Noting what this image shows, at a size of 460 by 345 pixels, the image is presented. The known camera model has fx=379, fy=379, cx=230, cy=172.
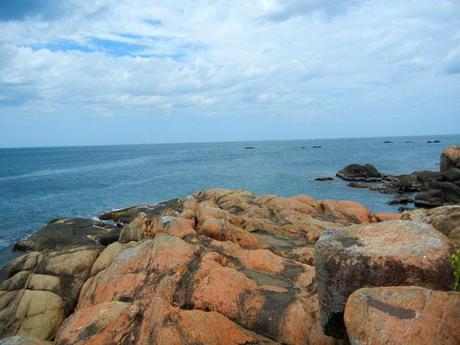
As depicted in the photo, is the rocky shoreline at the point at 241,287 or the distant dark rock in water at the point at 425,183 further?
the distant dark rock in water at the point at 425,183

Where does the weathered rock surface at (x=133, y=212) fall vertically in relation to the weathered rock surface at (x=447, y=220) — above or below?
below

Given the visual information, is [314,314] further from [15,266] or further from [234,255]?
[15,266]

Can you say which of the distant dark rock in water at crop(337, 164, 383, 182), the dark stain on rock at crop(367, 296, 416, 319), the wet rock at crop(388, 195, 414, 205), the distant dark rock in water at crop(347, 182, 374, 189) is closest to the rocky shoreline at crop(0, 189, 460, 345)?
the dark stain on rock at crop(367, 296, 416, 319)

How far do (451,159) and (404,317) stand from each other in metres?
64.8

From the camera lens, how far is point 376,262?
28.7ft

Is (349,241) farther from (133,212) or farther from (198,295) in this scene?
(133,212)

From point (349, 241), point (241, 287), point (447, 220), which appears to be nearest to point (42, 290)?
point (241, 287)

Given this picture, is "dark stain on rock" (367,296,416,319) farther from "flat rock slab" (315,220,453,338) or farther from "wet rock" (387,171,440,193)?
"wet rock" (387,171,440,193)

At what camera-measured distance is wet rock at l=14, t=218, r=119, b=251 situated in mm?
33594

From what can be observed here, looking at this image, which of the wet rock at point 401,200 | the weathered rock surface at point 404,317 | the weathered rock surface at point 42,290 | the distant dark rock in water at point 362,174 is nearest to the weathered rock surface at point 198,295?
the weathered rock surface at point 42,290

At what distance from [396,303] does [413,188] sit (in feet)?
218

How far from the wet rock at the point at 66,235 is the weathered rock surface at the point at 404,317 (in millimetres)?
26642

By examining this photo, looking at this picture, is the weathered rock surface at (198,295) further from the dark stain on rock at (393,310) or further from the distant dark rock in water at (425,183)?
the distant dark rock in water at (425,183)

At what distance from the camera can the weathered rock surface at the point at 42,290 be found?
639 inches
